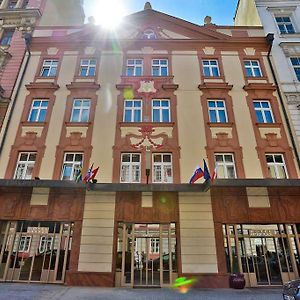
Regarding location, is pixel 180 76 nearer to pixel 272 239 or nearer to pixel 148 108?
pixel 148 108

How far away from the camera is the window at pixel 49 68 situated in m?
14.7

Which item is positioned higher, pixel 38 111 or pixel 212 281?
pixel 38 111

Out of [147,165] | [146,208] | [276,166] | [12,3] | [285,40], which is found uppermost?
[12,3]

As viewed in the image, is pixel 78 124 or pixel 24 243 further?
pixel 78 124

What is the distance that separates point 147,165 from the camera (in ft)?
34.8

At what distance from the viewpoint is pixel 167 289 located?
951 cm

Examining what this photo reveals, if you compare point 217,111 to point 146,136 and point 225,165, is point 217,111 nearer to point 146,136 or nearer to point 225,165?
point 225,165

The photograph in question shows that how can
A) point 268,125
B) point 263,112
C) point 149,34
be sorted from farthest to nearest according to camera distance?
point 149,34, point 263,112, point 268,125

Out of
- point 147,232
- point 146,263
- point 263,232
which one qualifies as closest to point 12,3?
point 147,232

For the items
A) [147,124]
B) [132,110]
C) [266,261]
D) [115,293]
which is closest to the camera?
[115,293]

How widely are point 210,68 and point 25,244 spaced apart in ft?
46.0

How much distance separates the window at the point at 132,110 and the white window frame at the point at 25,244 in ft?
24.5

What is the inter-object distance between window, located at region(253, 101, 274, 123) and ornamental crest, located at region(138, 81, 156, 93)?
597cm

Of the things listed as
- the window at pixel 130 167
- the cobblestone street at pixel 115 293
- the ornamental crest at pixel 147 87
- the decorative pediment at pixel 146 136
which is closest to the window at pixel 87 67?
the ornamental crest at pixel 147 87
